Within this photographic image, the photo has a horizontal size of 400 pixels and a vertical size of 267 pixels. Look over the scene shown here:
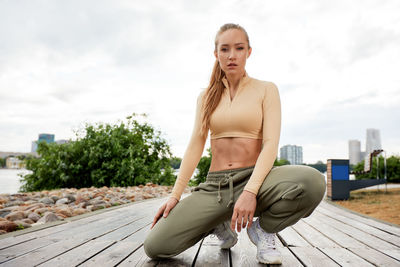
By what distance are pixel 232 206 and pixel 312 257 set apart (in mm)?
551

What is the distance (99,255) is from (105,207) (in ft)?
7.99

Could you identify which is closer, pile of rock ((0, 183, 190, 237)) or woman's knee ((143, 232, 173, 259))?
woman's knee ((143, 232, 173, 259))

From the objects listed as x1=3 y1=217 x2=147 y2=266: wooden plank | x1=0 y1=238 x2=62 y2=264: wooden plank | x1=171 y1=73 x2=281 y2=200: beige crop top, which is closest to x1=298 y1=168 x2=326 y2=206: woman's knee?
x1=171 y1=73 x2=281 y2=200: beige crop top

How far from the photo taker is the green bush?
7.30 meters

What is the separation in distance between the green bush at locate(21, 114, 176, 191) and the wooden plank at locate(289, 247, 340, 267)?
5.93 metres

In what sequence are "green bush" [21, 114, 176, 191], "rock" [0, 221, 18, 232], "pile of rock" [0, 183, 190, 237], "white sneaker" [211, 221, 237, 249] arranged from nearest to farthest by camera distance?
"white sneaker" [211, 221, 237, 249]
"rock" [0, 221, 18, 232]
"pile of rock" [0, 183, 190, 237]
"green bush" [21, 114, 176, 191]

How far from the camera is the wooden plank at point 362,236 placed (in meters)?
1.95

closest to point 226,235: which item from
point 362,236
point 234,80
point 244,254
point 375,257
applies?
point 244,254

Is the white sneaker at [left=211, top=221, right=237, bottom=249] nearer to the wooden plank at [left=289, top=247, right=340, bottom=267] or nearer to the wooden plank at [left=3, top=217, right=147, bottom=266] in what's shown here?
the wooden plank at [left=289, top=247, right=340, bottom=267]

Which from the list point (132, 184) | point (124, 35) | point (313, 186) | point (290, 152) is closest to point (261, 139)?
point (313, 186)

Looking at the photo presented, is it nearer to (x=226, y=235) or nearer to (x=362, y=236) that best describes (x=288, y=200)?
(x=226, y=235)

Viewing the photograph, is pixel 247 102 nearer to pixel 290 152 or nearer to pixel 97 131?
pixel 97 131

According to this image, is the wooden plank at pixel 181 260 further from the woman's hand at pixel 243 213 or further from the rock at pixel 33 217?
the rock at pixel 33 217

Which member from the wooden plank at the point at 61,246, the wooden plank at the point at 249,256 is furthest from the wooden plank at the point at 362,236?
the wooden plank at the point at 61,246
